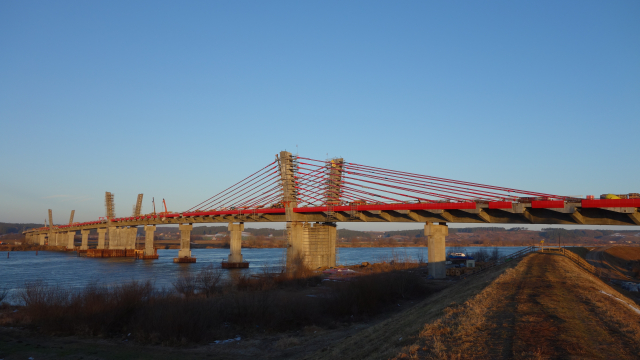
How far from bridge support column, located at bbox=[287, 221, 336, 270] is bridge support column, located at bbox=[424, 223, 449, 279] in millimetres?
19789

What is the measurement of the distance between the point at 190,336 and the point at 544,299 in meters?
17.5

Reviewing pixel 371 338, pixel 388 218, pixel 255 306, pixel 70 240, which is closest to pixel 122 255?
pixel 70 240

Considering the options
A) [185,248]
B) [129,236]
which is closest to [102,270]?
[185,248]

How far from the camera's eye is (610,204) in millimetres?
31391

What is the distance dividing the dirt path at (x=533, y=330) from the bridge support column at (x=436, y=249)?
26.8 metres

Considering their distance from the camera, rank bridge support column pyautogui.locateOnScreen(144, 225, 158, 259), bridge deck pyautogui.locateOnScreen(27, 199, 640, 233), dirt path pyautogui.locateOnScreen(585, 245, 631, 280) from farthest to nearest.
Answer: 1. bridge support column pyautogui.locateOnScreen(144, 225, 158, 259)
2. dirt path pyautogui.locateOnScreen(585, 245, 631, 280)
3. bridge deck pyautogui.locateOnScreen(27, 199, 640, 233)

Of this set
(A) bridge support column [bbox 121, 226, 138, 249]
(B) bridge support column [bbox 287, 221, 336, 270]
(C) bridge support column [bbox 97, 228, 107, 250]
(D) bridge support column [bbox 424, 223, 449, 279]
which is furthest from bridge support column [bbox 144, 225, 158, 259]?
(D) bridge support column [bbox 424, 223, 449, 279]

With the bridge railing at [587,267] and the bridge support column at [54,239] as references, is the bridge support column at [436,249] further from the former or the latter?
the bridge support column at [54,239]

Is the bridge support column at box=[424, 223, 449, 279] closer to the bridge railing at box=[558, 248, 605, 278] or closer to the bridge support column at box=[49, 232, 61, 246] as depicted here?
the bridge railing at box=[558, 248, 605, 278]

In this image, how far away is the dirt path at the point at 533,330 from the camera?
10766 mm

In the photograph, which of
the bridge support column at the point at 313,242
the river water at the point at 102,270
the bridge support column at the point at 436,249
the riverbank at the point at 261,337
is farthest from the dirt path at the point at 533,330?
the bridge support column at the point at 313,242

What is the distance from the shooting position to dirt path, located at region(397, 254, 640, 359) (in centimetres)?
1077

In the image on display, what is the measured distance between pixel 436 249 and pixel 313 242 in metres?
21.8

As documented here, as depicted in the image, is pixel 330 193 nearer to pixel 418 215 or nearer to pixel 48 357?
pixel 418 215
